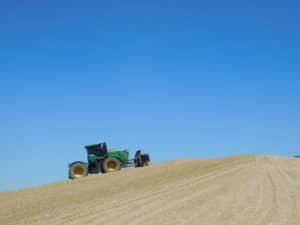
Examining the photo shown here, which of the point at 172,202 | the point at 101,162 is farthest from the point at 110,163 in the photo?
the point at 172,202

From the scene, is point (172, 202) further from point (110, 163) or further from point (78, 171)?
point (78, 171)

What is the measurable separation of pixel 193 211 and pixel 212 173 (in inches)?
500

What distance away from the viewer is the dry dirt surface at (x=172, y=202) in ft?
44.6

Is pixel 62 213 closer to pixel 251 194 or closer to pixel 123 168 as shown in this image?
pixel 251 194

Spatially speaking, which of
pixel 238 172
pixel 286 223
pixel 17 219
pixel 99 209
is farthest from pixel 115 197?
pixel 238 172

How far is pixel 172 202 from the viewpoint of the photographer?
1662 centimetres

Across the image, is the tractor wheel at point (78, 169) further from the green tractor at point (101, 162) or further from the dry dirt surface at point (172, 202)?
the dry dirt surface at point (172, 202)

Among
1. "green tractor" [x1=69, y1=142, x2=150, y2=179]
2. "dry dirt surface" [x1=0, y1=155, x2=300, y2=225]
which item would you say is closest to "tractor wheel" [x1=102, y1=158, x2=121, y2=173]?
"green tractor" [x1=69, y1=142, x2=150, y2=179]

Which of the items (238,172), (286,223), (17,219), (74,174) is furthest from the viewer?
(74,174)

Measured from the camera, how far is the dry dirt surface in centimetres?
1359

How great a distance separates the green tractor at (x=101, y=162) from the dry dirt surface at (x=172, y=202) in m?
11.1

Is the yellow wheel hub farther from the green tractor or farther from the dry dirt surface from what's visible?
the dry dirt surface

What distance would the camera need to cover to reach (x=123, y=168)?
37688 millimetres

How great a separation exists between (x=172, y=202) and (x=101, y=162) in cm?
2126
